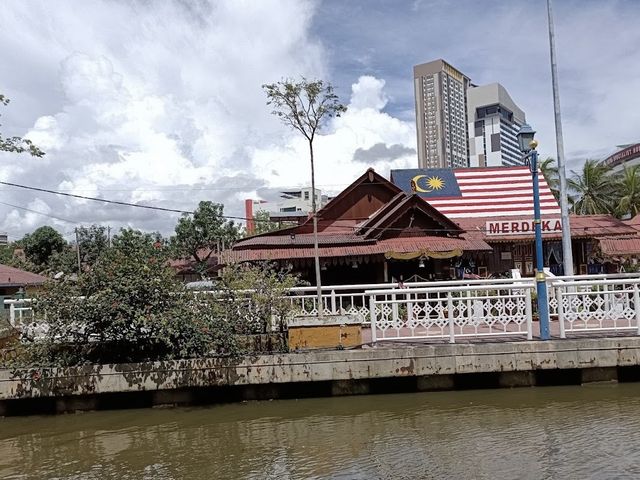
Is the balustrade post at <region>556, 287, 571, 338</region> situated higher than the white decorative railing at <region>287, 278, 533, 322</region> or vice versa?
the white decorative railing at <region>287, 278, 533, 322</region>

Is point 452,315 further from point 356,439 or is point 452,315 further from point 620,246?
point 620,246

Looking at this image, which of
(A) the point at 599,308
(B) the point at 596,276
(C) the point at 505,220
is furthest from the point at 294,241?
(A) the point at 599,308

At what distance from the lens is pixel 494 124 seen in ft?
462

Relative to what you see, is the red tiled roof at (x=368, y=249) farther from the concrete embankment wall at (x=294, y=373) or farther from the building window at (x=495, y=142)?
the building window at (x=495, y=142)

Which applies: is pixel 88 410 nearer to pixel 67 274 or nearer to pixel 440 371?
pixel 67 274

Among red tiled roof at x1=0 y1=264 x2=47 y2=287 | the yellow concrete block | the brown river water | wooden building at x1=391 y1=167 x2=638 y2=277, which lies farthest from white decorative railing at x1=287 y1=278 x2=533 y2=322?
red tiled roof at x1=0 y1=264 x2=47 y2=287

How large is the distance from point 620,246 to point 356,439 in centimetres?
1455

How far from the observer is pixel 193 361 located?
32.2 ft

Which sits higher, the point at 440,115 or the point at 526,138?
the point at 440,115

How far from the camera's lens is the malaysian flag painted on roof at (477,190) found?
21828 millimetres

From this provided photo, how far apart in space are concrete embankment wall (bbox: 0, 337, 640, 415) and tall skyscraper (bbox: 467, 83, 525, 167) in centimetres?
12936

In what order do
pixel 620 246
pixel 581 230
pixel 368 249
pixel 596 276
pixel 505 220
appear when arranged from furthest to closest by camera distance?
1. pixel 505 220
2. pixel 581 230
3. pixel 620 246
4. pixel 368 249
5. pixel 596 276

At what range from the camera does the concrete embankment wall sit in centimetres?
967

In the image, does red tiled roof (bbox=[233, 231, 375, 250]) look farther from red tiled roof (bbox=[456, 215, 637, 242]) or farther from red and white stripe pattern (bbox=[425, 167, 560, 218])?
red and white stripe pattern (bbox=[425, 167, 560, 218])
